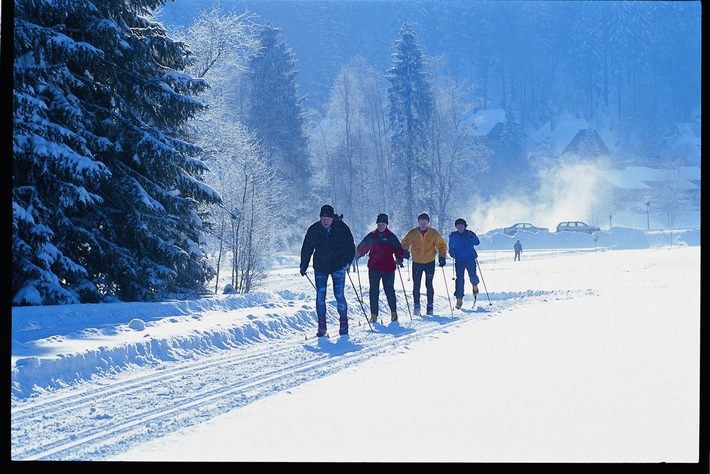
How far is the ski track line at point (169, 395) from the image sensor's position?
5.38 metres

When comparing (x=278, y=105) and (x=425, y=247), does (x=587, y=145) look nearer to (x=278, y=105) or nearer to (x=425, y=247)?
(x=278, y=105)

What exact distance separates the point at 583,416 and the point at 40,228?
28.9 ft

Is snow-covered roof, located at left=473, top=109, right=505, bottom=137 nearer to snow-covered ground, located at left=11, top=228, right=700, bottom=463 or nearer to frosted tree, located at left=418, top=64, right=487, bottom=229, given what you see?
frosted tree, located at left=418, top=64, right=487, bottom=229

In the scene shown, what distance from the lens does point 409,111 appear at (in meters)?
47.4

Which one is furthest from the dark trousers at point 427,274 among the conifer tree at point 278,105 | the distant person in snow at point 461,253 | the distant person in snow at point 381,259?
the conifer tree at point 278,105

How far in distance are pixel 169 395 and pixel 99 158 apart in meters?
7.38

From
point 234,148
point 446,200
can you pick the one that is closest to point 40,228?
point 234,148

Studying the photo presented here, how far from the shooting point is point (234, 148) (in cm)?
2588

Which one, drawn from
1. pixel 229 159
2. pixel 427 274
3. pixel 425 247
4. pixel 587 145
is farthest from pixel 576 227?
pixel 425 247

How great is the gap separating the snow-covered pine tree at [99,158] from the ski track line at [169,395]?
3.82 metres

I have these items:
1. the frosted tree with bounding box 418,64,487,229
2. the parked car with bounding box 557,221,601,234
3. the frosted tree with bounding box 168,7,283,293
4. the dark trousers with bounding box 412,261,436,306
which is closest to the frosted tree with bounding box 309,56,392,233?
the frosted tree with bounding box 418,64,487,229

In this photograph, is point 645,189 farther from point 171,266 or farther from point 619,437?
point 619,437

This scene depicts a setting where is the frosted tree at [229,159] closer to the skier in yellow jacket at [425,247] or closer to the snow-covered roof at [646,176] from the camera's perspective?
the skier in yellow jacket at [425,247]

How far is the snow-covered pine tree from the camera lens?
11.7 meters
